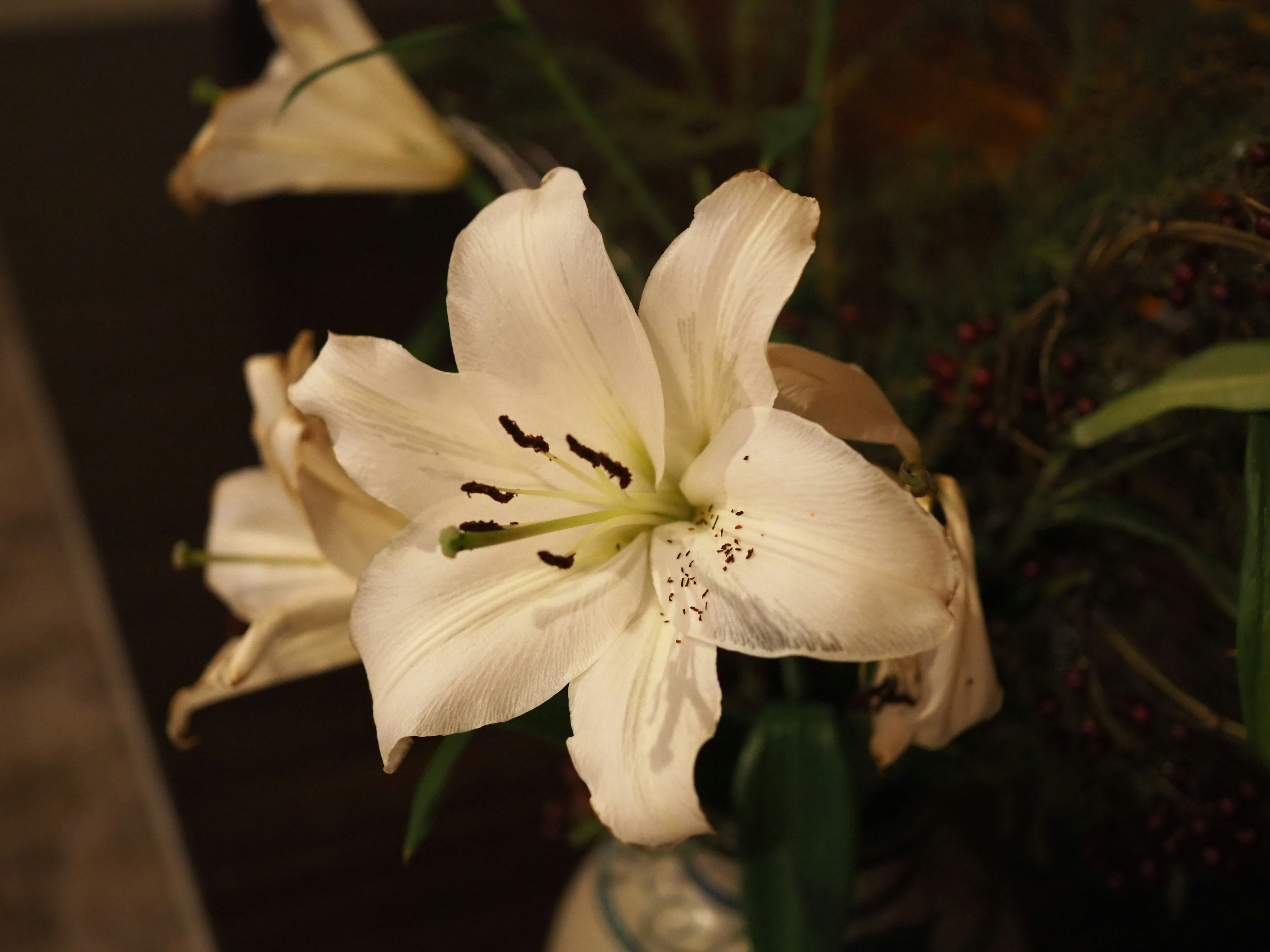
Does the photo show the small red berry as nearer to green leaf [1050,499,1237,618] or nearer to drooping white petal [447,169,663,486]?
green leaf [1050,499,1237,618]

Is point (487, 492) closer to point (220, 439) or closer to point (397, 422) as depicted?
point (397, 422)

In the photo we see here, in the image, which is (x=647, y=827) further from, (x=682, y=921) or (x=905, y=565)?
(x=682, y=921)

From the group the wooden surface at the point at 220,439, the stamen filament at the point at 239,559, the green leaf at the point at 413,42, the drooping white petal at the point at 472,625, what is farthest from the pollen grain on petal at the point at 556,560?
the wooden surface at the point at 220,439

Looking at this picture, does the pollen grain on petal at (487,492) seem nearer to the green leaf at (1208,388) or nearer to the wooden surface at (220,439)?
the green leaf at (1208,388)

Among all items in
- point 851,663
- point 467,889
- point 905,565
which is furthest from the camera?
point 467,889

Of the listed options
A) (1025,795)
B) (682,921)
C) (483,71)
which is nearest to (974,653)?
(682,921)

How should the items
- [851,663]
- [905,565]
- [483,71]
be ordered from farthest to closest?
1. [483,71]
2. [851,663]
3. [905,565]

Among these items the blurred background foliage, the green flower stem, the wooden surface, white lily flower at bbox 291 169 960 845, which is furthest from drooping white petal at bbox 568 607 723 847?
the wooden surface
